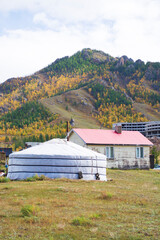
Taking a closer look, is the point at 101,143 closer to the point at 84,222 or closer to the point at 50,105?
the point at 84,222

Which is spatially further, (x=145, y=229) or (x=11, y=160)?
(x=11, y=160)

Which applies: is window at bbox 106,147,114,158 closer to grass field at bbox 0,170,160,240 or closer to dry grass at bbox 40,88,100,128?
grass field at bbox 0,170,160,240

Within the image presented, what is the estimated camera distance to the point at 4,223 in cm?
799

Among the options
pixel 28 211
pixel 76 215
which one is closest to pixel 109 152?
pixel 76 215

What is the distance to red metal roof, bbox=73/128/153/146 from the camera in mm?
30969

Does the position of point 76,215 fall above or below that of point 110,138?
below

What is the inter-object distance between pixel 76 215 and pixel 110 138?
23.3 metres

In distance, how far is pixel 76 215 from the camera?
8.92 m

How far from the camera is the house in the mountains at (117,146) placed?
3058 centimetres

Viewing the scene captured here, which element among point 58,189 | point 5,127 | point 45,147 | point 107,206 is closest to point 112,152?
point 45,147

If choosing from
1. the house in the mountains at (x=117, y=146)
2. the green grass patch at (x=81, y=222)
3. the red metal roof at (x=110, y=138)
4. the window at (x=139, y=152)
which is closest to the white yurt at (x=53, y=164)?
the green grass patch at (x=81, y=222)

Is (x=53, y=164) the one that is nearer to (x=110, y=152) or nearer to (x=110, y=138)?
(x=110, y=152)

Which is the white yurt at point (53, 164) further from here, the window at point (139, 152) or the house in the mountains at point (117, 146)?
the window at point (139, 152)

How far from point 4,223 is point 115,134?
1022 inches
